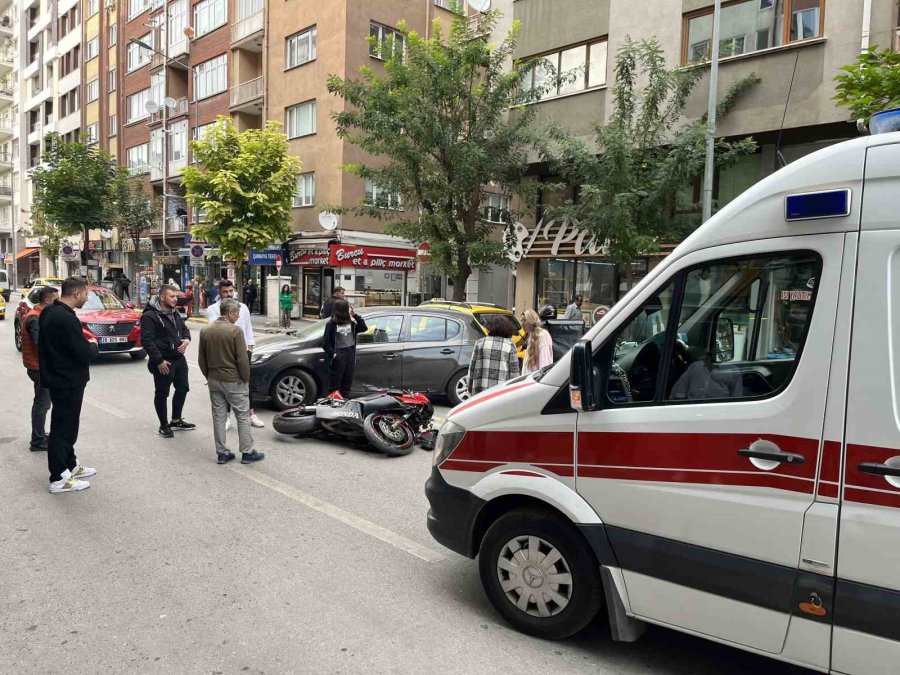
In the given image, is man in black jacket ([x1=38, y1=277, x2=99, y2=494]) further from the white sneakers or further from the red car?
the red car

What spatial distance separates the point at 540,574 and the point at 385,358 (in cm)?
596

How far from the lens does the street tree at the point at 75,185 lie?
30.7 meters

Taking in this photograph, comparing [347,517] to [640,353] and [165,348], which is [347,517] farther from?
[165,348]

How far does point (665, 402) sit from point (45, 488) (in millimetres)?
5301

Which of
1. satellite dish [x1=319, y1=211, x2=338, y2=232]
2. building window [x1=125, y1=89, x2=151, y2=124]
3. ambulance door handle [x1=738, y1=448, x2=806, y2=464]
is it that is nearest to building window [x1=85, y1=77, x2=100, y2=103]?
building window [x1=125, y1=89, x2=151, y2=124]

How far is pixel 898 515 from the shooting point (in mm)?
2338

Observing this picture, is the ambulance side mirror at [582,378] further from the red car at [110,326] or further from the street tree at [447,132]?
the street tree at [447,132]

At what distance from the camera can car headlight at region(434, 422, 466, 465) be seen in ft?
12.2

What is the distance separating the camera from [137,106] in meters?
40.1

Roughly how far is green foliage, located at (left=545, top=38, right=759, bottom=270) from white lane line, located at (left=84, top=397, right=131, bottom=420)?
8560 millimetres

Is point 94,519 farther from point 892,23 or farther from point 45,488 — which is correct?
point 892,23

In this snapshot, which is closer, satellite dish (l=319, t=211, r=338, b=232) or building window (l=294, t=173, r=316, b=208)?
satellite dish (l=319, t=211, r=338, b=232)

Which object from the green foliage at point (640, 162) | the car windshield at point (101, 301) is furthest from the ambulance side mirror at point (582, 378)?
the car windshield at point (101, 301)

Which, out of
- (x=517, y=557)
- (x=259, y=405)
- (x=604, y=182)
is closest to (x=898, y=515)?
(x=517, y=557)
